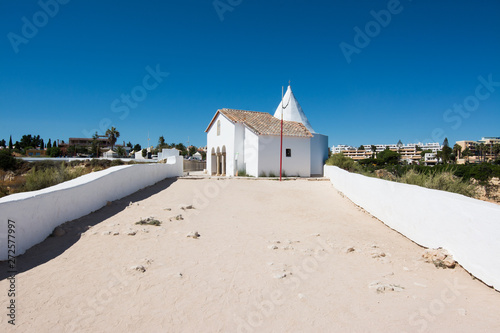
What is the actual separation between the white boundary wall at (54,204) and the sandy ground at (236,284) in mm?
287

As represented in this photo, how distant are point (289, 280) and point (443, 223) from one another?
3.23 metres

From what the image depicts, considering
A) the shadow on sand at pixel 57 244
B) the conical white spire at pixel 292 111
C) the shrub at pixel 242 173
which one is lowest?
the shadow on sand at pixel 57 244

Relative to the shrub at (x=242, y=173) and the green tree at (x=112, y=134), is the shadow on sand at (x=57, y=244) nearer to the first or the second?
the shrub at (x=242, y=173)

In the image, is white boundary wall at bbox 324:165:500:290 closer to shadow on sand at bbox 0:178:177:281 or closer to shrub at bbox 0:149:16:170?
shadow on sand at bbox 0:178:177:281

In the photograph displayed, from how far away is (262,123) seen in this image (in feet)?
83.5

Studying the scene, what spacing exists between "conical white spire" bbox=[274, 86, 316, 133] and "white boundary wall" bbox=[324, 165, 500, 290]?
2137 centimetres

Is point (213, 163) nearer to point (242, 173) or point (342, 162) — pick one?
point (242, 173)

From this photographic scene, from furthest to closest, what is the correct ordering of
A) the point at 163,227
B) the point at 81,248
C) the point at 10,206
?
1. the point at 163,227
2. the point at 81,248
3. the point at 10,206

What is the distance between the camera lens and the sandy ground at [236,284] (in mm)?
3092

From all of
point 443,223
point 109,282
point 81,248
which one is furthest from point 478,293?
point 81,248

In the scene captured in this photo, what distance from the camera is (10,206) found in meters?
4.62

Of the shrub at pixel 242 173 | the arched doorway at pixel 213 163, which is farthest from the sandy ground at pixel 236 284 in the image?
the arched doorway at pixel 213 163

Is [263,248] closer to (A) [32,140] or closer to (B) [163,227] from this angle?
(B) [163,227]

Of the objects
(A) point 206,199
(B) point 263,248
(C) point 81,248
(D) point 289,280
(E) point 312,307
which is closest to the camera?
(E) point 312,307
